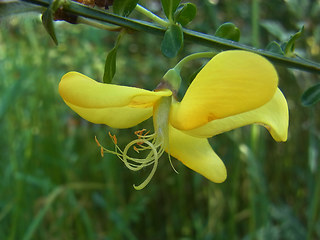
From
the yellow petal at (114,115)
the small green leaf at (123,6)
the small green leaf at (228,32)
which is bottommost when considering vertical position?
the yellow petal at (114,115)

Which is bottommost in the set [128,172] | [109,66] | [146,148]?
[128,172]

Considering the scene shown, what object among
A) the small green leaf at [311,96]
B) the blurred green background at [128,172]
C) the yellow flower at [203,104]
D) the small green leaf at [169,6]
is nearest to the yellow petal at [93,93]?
the yellow flower at [203,104]

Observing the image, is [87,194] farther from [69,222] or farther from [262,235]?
[262,235]

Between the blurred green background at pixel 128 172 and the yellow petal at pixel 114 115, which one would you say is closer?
the yellow petal at pixel 114 115

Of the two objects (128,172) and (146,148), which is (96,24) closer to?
(146,148)

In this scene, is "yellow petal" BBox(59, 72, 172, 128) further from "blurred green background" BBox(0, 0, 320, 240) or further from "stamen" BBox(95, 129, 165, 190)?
"blurred green background" BBox(0, 0, 320, 240)

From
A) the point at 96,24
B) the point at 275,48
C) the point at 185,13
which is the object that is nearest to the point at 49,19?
the point at 96,24

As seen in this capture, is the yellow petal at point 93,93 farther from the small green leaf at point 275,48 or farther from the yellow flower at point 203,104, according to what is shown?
the small green leaf at point 275,48
